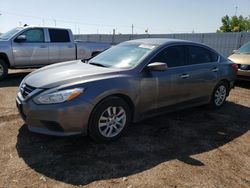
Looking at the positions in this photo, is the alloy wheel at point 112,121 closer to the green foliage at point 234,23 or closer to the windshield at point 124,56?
the windshield at point 124,56

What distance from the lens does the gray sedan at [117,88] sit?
144 inches

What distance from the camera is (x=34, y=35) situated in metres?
9.59

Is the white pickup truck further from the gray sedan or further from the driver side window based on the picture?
the gray sedan

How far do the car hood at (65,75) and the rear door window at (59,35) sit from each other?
595cm

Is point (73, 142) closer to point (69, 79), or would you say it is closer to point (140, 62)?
point (69, 79)

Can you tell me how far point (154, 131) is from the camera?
4.67 metres

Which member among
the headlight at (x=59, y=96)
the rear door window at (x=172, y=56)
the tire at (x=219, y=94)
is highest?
the rear door window at (x=172, y=56)

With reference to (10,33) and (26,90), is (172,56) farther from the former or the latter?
(10,33)

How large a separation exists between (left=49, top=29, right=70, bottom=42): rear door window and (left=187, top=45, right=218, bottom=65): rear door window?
6.35 metres

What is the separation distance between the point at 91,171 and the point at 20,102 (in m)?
1.56

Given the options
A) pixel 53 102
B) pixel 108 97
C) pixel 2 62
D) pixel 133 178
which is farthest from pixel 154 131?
pixel 2 62

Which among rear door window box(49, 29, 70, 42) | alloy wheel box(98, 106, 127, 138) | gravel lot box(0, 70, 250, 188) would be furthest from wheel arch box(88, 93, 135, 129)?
rear door window box(49, 29, 70, 42)

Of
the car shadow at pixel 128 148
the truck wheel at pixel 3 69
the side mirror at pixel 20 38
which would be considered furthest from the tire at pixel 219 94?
the truck wheel at pixel 3 69

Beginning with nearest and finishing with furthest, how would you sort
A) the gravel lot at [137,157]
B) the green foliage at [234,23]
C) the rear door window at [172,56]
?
the gravel lot at [137,157] → the rear door window at [172,56] → the green foliage at [234,23]
